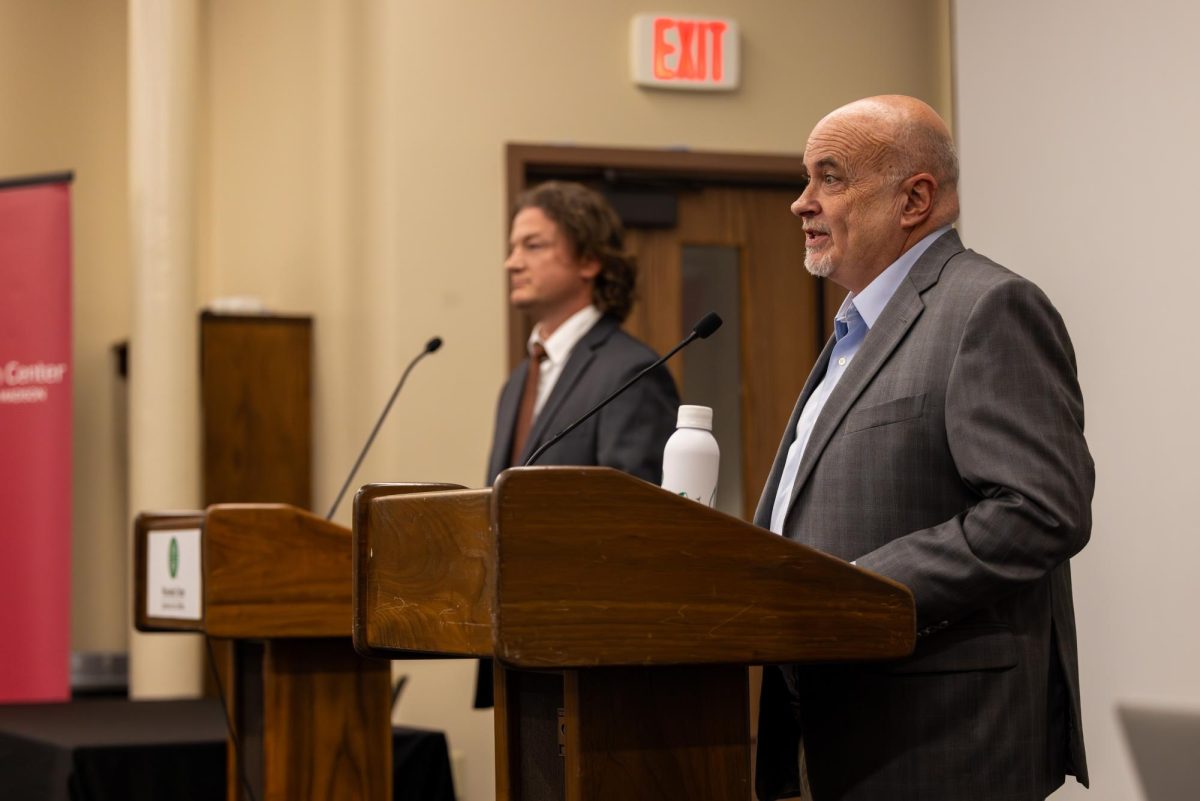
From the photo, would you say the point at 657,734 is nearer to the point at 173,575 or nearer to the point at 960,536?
the point at 960,536

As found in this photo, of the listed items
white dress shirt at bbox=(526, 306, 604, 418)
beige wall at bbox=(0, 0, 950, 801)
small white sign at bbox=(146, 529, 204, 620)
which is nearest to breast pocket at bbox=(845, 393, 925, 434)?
small white sign at bbox=(146, 529, 204, 620)

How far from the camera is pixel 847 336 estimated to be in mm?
2014

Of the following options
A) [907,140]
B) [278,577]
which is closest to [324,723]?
[278,577]

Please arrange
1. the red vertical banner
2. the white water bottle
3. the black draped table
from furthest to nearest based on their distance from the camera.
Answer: the red vertical banner, the black draped table, the white water bottle

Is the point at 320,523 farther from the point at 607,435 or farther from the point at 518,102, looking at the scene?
the point at 518,102

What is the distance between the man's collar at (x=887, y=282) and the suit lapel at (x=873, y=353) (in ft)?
0.14

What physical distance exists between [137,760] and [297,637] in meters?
0.51

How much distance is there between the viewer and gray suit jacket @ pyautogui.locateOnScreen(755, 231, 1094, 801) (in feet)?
5.39

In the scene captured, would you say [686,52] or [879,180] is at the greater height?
[686,52]

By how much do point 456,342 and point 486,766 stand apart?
136 centimetres

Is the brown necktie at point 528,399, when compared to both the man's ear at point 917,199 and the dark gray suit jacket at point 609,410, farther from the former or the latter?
the man's ear at point 917,199

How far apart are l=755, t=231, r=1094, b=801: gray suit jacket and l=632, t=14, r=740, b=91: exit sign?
3534mm

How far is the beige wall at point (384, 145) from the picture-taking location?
5.02 meters

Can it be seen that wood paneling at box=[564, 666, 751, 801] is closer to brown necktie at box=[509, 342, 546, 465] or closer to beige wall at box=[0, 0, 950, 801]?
brown necktie at box=[509, 342, 546, 465]
